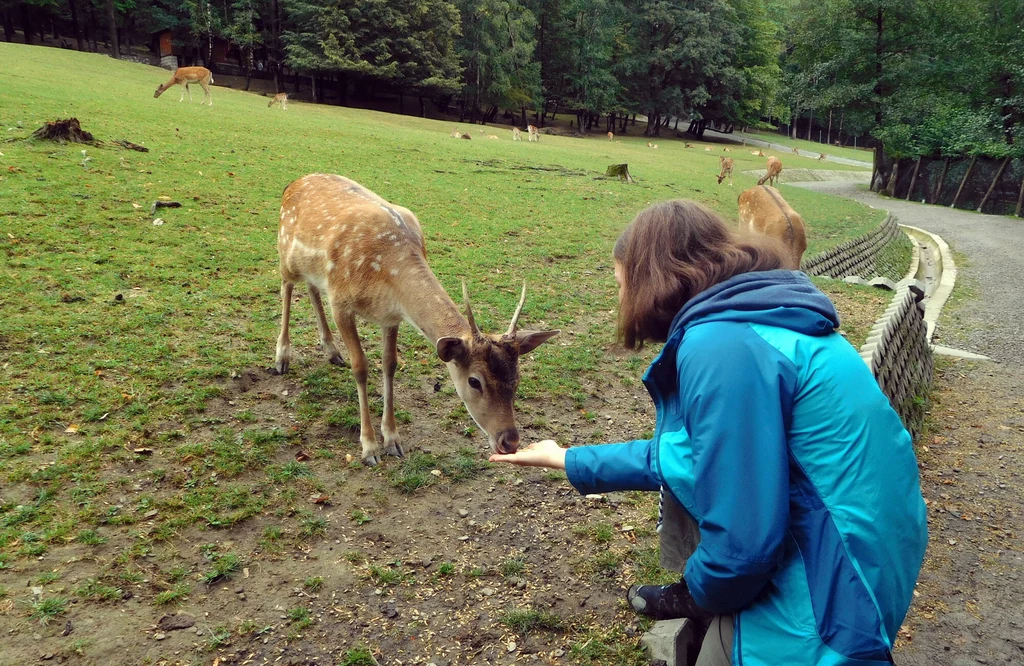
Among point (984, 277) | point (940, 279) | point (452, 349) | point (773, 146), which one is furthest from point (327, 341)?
point (773, 146)

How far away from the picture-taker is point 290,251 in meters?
5.46

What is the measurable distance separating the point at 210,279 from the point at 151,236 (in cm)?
145

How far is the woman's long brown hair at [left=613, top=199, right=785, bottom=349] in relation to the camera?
213 cm

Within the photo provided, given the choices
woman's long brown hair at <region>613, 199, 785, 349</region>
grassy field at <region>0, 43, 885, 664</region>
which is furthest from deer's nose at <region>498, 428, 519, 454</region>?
woman's long brown hair at <region>613, 199, 785, 349</region>

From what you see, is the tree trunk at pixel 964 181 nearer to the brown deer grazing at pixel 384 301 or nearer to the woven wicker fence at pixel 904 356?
the woven wicker fence at pixel 904 356

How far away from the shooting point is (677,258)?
2178 mm

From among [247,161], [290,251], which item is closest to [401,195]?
[247,161]

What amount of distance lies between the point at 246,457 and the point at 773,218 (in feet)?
27.8

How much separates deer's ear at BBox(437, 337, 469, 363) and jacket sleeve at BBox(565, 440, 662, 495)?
156 cm

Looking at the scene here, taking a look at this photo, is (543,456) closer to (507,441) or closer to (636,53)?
(507,441)

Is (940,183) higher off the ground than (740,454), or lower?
lower

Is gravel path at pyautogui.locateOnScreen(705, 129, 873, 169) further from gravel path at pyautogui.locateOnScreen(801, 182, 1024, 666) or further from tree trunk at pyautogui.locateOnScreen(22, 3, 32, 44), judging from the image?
tree trunk at pyautogui.locateOnScreen(22, 3, 32, 44)

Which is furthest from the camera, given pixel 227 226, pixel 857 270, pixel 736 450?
pixel 857 270

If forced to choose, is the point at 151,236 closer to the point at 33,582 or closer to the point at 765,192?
the point at 33,582
